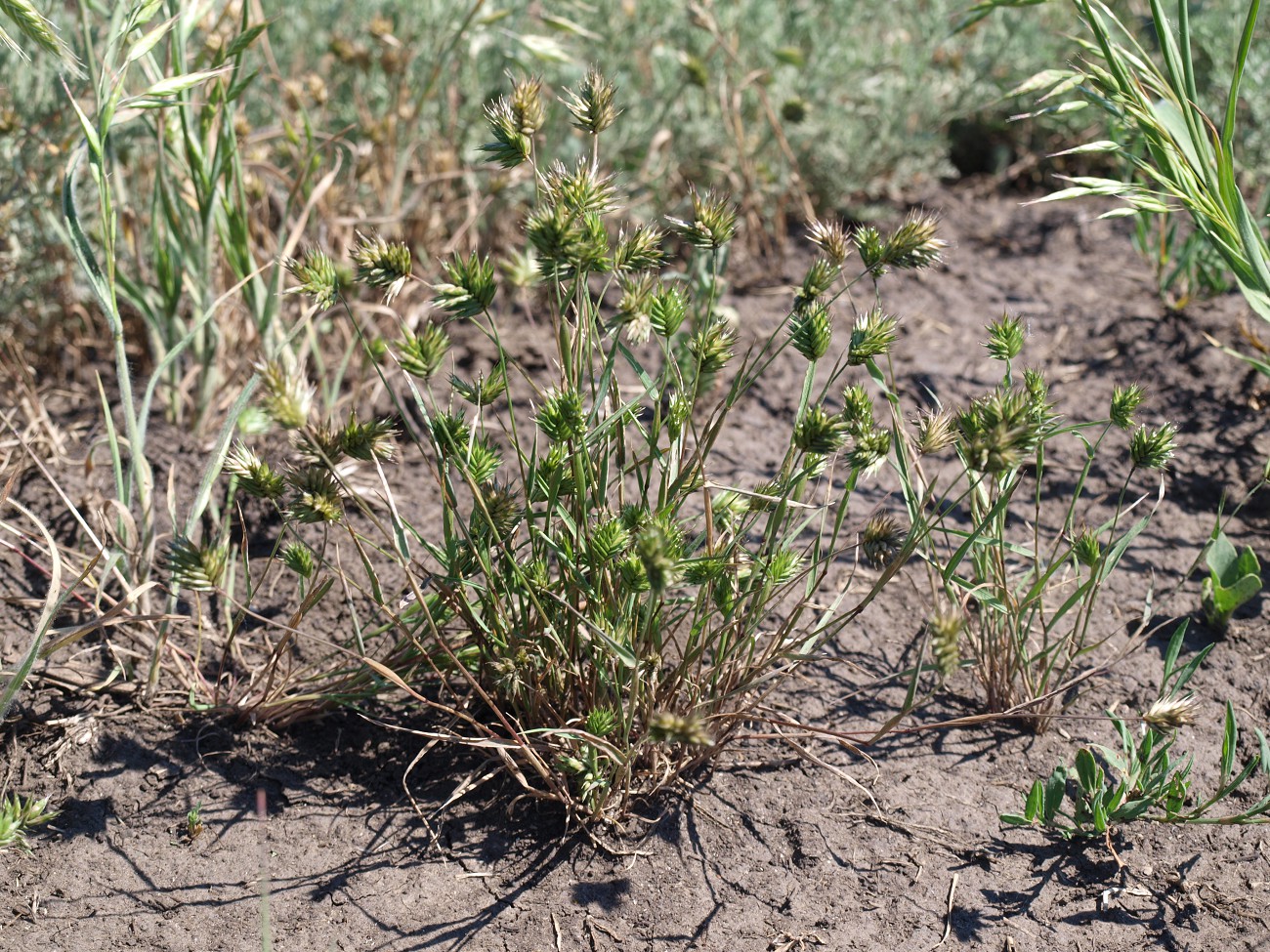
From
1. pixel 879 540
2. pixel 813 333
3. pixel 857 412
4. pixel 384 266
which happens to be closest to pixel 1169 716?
pixel 879 540

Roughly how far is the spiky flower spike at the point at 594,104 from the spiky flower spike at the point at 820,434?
1.50ft

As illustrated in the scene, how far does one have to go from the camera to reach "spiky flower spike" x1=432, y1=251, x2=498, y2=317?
1.42m

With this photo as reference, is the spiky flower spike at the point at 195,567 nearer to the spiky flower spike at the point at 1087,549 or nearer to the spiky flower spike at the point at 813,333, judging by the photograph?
the spiky flower spike at the point at 813,333

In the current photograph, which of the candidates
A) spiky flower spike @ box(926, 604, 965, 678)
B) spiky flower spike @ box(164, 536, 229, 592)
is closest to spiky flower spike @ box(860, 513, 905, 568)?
spiky flower spike @ box(926, 604, 965, 678)

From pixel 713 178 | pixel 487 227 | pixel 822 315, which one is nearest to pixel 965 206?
pixel 713 178

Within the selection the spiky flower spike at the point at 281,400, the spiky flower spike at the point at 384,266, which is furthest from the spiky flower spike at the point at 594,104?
the spiky flower spike at the point at 281,400

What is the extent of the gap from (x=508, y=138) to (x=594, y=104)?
0.12 m

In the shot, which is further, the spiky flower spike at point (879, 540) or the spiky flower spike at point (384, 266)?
the spiky flower spike at point (879, 540)

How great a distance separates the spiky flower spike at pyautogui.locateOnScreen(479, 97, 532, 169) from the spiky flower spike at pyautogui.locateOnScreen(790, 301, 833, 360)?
0.42 metres

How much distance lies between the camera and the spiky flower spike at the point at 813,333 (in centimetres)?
146

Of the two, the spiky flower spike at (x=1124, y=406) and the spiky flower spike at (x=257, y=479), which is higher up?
the spiky flower spike at (x=1124, y=406)

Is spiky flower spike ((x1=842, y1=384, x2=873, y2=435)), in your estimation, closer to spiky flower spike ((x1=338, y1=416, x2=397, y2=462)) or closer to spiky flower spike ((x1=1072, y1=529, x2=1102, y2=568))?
spiky flower spike ((x1=1072, y1=529, x2=1102, y2=568))

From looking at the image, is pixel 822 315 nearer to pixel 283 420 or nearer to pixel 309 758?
pixel 283 420

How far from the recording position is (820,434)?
143 centimetres
